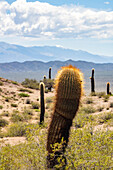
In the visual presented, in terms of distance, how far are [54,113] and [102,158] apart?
166 cm

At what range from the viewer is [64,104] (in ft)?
19.9

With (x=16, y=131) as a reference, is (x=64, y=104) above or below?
above

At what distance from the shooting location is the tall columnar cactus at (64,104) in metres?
6.05

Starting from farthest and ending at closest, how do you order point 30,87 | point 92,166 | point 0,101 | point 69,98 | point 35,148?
1. point 30,87
2. point 0,101
3. point 35,148
4. point 69,98
5. point 92,166

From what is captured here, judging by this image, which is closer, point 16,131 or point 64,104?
point 64,104

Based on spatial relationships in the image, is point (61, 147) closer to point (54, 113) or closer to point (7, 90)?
point (54, 113)

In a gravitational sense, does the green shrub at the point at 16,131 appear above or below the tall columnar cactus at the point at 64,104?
below

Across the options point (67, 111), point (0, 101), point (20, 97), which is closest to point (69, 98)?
point (67, 111)

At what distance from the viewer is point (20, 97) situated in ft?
104

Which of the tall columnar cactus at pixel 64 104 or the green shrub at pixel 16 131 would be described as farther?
the green shrub at pixel 16 131

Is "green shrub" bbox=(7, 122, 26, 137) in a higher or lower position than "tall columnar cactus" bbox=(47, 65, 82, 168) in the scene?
lower

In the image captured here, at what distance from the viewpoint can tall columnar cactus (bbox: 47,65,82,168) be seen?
6.05 meters

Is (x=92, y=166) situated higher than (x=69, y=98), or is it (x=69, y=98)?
(x=69, y=98)

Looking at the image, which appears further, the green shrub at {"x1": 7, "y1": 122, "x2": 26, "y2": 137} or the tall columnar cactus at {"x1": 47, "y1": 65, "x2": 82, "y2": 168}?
the green shrub at {"x1": 7, "y1": 122, "x2": 26, "y2": 137}
